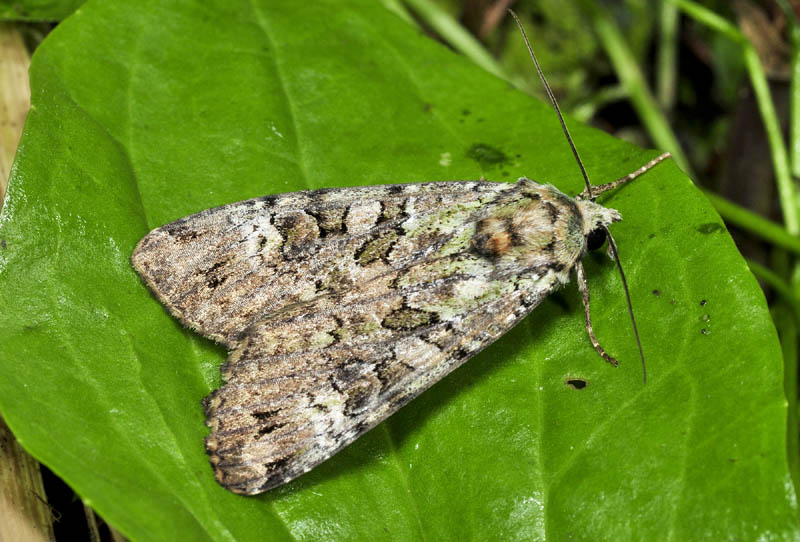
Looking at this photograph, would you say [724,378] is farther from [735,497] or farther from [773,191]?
[773,191]

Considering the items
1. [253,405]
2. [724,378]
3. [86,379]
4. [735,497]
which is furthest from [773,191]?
[86,379]

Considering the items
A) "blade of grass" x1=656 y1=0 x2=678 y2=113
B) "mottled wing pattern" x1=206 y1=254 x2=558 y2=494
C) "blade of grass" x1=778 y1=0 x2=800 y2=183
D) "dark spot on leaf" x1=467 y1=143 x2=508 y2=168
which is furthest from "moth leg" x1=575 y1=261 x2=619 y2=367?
"blade of grass" x1=656 y1=0 x2=678 y2=113

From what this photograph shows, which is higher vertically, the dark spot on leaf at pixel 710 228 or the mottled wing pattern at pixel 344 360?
the dark spot on leaf at pixel 710 228

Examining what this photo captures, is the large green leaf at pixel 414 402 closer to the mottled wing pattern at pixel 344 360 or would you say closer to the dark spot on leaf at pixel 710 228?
the dark spot on leaf at pixel 710 228

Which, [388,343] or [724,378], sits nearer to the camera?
[724,378]

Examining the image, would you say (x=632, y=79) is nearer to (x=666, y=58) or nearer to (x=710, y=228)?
(x=666, y=58)

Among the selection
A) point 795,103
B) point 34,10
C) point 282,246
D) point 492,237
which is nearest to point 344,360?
point 282,246

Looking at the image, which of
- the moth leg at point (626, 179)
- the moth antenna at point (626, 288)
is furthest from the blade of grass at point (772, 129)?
the moth antenna at point (626, 288)
